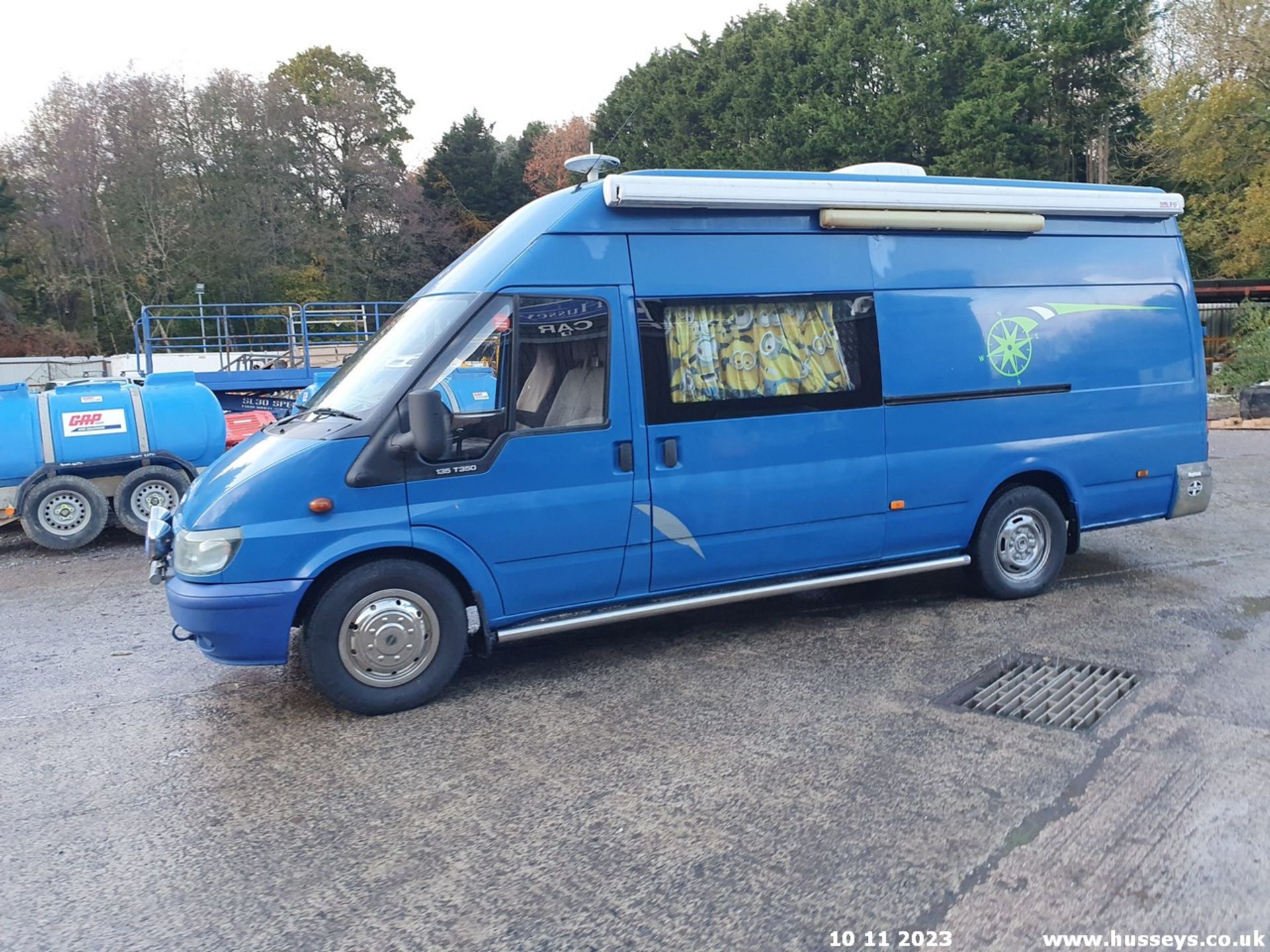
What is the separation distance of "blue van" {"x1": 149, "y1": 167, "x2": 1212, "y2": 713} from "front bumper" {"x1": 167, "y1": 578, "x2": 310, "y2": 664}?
0.05 feet

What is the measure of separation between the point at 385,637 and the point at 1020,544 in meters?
4.41

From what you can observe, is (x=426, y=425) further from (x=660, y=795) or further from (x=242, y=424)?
(x=242, y=424)

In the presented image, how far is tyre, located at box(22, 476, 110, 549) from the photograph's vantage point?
9930mm

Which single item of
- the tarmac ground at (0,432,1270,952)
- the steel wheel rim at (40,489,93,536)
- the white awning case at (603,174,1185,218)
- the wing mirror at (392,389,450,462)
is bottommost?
the tarmac ground at (0,432,1270,952)

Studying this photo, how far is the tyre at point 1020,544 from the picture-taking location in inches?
266

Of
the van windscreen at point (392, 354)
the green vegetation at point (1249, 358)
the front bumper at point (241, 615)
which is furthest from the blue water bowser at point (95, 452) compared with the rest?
the green vegetation at point (1249, 358)

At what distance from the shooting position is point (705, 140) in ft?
155

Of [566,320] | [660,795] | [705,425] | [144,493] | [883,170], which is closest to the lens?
[660,795]

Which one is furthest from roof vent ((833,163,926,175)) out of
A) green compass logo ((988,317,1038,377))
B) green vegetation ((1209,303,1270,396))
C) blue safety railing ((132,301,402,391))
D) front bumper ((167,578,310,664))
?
green vegetation ((1209,303,1270,396))

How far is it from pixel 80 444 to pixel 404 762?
753cm

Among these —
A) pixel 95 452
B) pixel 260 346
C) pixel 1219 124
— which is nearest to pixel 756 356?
pixel 95 452

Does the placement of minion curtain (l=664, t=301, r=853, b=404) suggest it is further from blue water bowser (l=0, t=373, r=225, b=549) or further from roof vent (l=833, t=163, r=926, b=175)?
blue water bowser (l=0, t=373, r=225, b=549)

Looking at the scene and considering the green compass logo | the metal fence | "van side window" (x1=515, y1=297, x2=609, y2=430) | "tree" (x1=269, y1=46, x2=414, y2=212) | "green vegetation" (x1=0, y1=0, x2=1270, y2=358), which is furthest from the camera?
"tree" (x1=269, y1=46, x2=414, y2=212)

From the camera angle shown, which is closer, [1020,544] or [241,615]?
[241,615]
